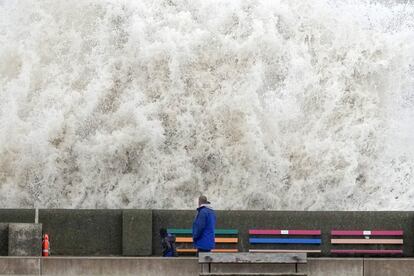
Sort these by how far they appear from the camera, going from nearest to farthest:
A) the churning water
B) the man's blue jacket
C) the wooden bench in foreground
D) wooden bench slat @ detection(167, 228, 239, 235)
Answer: the wooden bench in foreground, the man's blue jacket, wooden bench slat @ detection(167, 228, 239, 235), the churning water

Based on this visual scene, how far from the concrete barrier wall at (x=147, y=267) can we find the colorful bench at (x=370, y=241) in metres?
3.36

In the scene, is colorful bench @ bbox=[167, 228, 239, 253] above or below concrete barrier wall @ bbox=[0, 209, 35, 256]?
below

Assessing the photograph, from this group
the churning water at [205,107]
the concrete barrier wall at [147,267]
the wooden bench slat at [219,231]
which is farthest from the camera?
the churning water at [205,107]

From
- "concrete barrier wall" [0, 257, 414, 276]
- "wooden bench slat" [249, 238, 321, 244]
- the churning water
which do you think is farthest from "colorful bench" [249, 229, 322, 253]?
"concrete barrier wall" [0, 257, 414, 276]

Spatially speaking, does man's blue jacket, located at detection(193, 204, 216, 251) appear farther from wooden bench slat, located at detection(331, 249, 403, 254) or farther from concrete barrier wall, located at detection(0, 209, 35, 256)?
concrete barrier wall, located at detection(0, 209, 35, 256)

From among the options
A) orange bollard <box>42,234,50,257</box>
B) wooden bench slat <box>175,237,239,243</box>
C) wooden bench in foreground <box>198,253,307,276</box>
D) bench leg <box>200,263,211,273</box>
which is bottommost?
bench leg <box>200,263,211,273</box>

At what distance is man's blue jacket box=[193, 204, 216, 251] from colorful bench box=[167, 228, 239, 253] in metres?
3.09

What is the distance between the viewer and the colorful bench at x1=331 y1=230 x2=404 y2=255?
17.9 meters

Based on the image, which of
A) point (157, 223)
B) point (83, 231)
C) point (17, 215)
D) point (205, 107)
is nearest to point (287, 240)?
point (157, 223)

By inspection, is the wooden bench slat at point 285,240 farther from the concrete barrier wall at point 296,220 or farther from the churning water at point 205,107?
the churning water at point 205,107

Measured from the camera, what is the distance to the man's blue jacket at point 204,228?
1462cm

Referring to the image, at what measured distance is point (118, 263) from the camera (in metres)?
14.3

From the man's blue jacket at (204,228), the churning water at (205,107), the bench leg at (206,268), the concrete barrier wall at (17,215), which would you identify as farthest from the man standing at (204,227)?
the churning water at (205,107)

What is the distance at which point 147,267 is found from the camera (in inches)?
562
